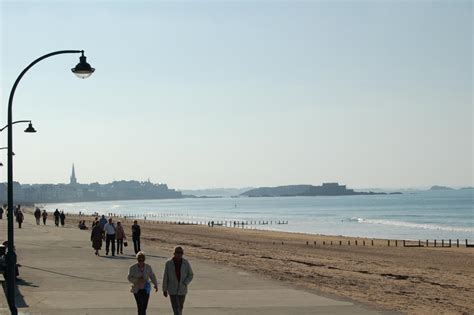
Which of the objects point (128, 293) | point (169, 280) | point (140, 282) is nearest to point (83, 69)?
point (140, 282)

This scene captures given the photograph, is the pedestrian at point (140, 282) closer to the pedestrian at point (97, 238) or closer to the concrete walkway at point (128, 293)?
the concrete walkway at point (128, 293)

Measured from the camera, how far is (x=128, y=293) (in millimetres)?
15336

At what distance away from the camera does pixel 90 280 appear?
57.8 feet

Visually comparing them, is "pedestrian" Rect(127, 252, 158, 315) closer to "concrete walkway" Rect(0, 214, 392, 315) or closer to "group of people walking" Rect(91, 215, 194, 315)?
"group of people walking" Rect(91, 215, 194, 315)

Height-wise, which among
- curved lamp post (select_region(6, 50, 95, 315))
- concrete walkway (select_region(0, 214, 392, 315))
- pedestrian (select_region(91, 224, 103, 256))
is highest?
curved lamp post (select_region(6, 50, 95, 315))

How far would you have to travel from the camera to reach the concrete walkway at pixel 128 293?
1332 centimetres

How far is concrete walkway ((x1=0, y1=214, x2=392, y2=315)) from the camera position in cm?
1332

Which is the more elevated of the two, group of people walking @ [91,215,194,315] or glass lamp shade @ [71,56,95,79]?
glass lamp shade @ [71,56,95,79]

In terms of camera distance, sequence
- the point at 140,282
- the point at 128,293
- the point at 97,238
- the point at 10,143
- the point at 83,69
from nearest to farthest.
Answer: the point at 140,282
the point at 83,69
the point at 10,143
the point at 128,293
the point at 97,238

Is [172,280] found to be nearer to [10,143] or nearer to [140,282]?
[140,282]

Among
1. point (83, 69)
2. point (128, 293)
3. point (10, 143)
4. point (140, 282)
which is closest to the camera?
point (140, 282)

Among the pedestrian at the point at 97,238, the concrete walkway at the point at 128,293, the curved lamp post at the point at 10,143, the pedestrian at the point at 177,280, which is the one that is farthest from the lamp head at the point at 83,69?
the pedestrian at the point at 97,238

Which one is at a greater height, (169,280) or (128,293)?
(169,280)

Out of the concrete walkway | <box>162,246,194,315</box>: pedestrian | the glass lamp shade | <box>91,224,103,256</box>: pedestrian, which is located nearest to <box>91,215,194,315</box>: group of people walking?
<box>162,246,194,315</box>: pedestrian
